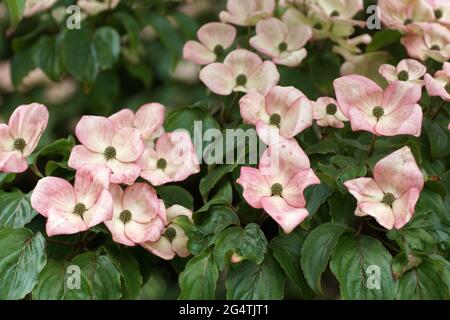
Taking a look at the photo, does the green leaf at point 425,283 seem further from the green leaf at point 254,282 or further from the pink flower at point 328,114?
the pink flower at point 328,114

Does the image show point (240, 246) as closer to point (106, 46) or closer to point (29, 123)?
point (29, 123)

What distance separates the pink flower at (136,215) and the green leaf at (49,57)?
0.65 meters

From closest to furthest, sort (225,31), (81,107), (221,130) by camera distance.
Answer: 1. (221,130)
2. (225,31)
3. (81,107)

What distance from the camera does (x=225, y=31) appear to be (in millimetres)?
1480

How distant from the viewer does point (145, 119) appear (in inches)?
49.4

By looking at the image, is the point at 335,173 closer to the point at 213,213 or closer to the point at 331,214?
the point at 331,214

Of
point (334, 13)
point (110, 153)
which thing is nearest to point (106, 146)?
point (110, 153)

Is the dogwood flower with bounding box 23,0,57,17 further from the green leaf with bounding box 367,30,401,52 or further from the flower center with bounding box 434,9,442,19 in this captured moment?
→ the flower center with bounding box 434,9,442,19

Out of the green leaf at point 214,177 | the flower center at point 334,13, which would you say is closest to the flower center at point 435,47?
the flower center at point 334,13

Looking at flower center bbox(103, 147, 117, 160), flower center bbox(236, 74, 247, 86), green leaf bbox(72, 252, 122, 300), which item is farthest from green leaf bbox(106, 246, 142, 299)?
flower center bbox(236, 74, 247, 86)

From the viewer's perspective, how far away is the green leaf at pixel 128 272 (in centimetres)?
115

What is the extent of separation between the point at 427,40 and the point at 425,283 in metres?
0.49
